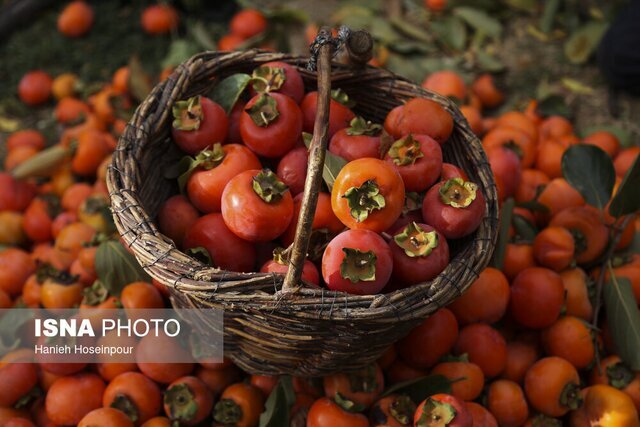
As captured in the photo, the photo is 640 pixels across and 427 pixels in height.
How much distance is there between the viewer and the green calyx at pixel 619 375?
186 cm

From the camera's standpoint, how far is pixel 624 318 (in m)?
1.89

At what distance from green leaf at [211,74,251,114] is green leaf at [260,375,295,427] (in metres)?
Result: 0.81

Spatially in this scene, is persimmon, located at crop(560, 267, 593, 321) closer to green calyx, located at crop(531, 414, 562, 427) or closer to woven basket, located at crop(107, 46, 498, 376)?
green calyx, located at crop(531, 414, 562, 427)

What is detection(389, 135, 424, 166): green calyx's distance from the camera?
1.66 m

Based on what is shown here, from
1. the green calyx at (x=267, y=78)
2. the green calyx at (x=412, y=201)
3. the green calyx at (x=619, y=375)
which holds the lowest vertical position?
the green calyx at (x=619, y=375)

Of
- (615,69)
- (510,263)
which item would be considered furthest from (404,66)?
(510,263)

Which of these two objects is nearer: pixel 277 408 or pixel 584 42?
pixel 277 408

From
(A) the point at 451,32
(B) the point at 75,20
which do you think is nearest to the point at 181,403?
(A) the point at 451,32

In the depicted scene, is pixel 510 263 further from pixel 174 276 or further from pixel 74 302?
pixel 74 302

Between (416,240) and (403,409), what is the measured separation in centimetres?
47

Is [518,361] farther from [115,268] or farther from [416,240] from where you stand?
[115,268]

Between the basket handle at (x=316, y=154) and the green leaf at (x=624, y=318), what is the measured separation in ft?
3.54

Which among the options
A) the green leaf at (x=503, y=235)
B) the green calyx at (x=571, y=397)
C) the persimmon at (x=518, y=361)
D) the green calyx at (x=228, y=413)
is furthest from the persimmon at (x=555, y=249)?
the green calyx at (x=228, y=413)

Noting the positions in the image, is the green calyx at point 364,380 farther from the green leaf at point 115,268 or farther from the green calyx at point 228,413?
the green leaf at point 115,268
